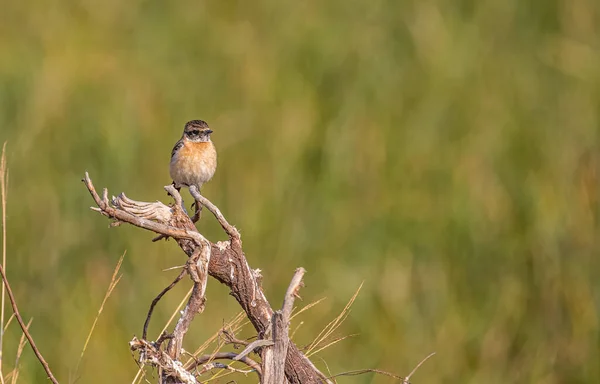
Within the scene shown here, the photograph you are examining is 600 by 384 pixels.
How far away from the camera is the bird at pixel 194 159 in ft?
14.4

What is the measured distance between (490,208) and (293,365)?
13.9ft

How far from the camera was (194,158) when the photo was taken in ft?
14.5

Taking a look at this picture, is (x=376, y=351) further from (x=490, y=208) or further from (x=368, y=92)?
(x=368, y=92)

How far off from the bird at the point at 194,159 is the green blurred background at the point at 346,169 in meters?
0.99

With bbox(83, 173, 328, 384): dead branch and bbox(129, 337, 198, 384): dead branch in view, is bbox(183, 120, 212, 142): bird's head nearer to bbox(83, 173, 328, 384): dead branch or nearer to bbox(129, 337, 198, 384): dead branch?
bbox(83, 173, 328, 384): dead branch

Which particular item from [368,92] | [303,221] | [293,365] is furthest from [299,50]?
[293,365]

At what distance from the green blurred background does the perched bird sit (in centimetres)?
100

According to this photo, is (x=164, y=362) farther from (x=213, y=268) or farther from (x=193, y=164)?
(x=193, y=164)

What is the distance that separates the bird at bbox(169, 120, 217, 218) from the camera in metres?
4.39

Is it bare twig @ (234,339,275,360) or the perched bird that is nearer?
bare twig @ (234,339,275,360)

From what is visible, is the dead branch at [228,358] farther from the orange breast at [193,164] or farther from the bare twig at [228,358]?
the orange breast at [193,164]

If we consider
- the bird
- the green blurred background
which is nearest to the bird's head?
the bird

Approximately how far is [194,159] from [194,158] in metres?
0.01

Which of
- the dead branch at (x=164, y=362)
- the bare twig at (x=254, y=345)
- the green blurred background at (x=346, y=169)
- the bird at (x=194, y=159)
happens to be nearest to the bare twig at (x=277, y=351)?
the bare twig at (x=254, y=345)
